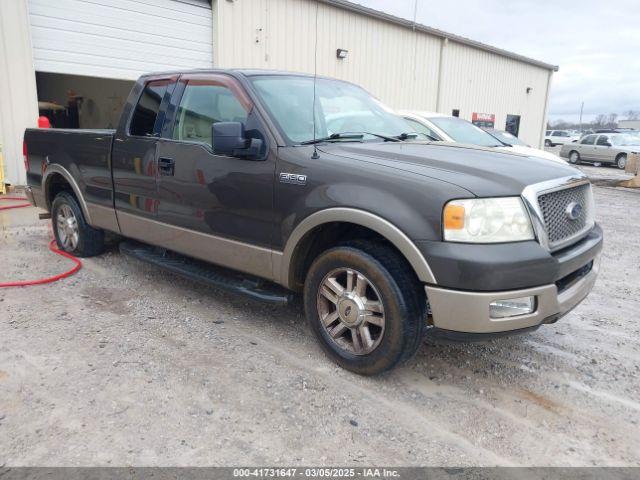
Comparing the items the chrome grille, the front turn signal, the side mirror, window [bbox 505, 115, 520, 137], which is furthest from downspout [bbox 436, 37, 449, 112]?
the front turn signal

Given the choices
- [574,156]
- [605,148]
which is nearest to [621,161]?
[605,148]

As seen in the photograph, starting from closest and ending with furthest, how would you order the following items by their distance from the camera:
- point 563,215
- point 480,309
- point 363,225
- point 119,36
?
point 480,309 < point 363,225 < point 563,215 < point 119,36

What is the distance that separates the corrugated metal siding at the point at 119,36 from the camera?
376 inches

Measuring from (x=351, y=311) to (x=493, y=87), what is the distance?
69.2 feet

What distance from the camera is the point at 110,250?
6.02m

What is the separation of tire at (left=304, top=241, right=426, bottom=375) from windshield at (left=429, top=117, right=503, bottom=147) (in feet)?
18.8

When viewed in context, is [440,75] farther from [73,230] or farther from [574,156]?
[73,230]

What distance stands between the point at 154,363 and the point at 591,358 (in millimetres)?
2992

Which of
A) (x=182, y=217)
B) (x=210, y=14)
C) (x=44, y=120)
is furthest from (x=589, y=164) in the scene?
(x=182, y=217)

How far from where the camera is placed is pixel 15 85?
9273 mm

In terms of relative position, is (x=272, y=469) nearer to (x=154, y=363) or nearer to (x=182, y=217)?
(x=154, y=363)

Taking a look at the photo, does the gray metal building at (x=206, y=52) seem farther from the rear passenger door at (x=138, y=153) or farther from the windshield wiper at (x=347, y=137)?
the windshield wiper at (x=347, y=137)

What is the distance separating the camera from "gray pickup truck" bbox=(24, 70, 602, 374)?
272 centimetres

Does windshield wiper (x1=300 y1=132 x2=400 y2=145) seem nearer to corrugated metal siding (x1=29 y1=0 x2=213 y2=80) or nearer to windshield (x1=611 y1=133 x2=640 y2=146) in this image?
corrugated metal siding (x1=29 y1=0 x2=213 y2=80)
